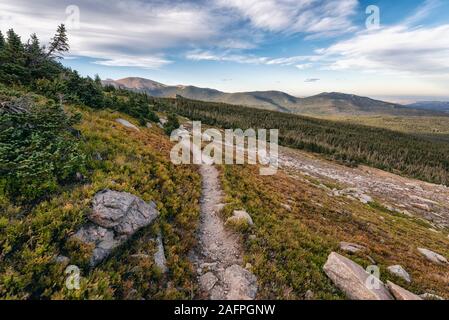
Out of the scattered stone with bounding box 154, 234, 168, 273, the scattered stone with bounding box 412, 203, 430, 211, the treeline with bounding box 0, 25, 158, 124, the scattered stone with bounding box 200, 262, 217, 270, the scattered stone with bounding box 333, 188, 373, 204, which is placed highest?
the treeline with bounding box 0, 25, 158, 124

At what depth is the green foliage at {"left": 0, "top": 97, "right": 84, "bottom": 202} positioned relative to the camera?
794 centimetres

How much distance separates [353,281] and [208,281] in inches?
198

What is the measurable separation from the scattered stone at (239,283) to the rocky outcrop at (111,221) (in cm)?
354

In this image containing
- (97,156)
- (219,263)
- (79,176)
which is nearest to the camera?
(219,263)

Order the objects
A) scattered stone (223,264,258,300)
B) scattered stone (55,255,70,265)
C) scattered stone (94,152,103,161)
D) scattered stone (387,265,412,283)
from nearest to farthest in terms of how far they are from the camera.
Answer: scattered stone (55,255,70,265) → scattered stone (223,264,258,300) → scattered stone (387,265,412,283) → scattered stone (94,152,103,161)

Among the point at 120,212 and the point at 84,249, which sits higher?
the point at 120,212

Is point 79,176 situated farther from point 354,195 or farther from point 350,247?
point 354,195

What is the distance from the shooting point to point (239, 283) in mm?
7773

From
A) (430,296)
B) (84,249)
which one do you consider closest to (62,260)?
(84,249)

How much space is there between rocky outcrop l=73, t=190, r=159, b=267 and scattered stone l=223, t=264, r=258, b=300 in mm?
3536

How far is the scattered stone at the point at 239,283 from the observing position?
7371mm

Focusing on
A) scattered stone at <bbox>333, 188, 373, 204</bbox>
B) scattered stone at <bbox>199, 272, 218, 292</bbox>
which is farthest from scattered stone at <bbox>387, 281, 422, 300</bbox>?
scattered stone at <bbox>333, 188, 373, 204</bbox>

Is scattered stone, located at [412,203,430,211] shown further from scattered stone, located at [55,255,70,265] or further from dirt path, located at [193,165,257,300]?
scattered stone, located at [55,255,70,265]
